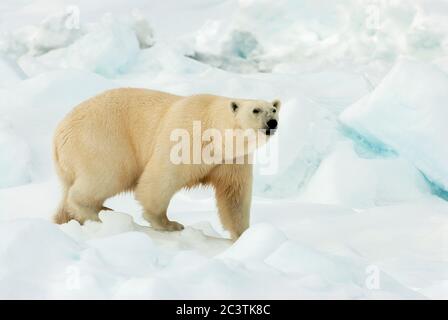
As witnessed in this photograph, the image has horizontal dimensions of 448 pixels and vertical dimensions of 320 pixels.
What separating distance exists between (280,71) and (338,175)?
8.39 meters

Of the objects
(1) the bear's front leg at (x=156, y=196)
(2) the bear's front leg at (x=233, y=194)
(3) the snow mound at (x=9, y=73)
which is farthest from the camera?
(3) the snow mound at (x=9, y=73)

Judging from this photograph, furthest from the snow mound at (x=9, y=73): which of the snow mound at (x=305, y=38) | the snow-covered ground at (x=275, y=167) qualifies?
the snow mound at (x=305, y=38)

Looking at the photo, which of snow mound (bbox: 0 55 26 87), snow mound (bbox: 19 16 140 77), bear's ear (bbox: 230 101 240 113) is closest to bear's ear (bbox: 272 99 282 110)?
bear's ear (bbox: 230 101 240 113)

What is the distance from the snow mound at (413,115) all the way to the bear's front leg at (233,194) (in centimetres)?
332

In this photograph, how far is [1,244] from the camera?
2.49 m

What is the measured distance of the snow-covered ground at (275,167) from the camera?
2412 mm

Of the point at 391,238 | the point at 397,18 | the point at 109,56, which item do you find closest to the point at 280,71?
the point at 397,18

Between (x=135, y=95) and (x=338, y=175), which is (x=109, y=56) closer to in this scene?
(x=338, y=175)

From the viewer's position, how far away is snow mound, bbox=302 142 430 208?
7.20m

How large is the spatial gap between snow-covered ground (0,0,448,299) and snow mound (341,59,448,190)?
2 cm

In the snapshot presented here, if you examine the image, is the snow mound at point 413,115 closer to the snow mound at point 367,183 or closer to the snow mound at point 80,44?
the snow mound at point 367,183

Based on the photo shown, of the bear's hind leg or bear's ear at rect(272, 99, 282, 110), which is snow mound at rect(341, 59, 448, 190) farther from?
the bear's hind leg
